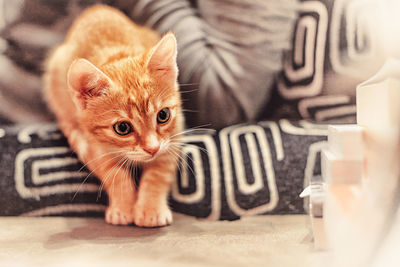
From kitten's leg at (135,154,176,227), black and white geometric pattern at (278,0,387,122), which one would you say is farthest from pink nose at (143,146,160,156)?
black and white geometric pattern at (278,0,387,122)

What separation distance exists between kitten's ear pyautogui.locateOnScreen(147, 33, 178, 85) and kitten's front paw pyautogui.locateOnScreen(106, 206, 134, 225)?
308mm

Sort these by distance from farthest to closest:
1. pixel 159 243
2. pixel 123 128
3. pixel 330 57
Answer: pixel 330 57 → pixel 123 128 → pixel 159 243

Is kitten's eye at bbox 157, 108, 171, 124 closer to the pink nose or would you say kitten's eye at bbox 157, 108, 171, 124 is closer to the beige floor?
the pink nose

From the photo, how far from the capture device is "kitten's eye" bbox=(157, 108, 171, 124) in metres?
0.81

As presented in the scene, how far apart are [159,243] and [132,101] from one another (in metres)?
0.30

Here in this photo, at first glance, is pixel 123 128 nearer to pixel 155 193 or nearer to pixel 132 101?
pixel 132 101

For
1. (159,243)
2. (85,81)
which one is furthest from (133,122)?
(159,243)

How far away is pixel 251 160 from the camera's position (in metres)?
0.86

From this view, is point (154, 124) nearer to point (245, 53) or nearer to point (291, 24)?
point (245, 53)

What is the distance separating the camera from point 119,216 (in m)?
0.79

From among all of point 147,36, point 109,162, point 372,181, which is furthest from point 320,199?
point 147,36

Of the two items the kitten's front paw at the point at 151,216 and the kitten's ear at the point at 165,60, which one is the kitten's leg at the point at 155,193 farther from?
the kitten's ear at the point at 165,60

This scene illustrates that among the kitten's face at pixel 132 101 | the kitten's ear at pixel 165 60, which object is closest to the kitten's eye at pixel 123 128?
the kitten's face at pixel 132 101

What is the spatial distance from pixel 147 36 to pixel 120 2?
13cm
